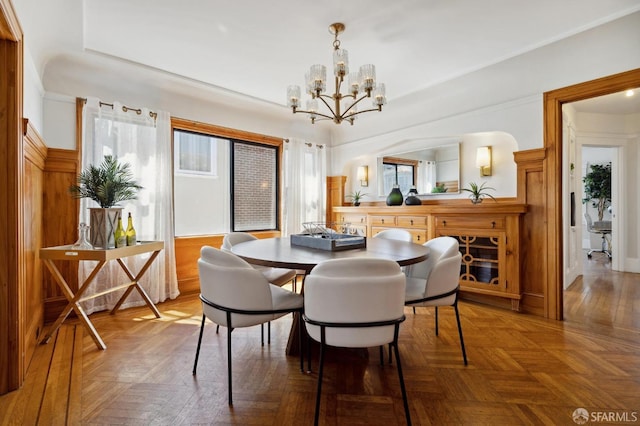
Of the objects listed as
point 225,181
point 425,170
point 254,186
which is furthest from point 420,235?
point 225,181

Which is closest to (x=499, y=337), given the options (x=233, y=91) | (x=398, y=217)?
(x=398, y=217)

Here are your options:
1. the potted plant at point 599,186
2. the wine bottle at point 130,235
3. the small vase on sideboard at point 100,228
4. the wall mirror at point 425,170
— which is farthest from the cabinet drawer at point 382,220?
the potted plant at point 599,186

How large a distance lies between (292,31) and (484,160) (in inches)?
105

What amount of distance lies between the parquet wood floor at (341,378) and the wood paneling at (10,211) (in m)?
0.21

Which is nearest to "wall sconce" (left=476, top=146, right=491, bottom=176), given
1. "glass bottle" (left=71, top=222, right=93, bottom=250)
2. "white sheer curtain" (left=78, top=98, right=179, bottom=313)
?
"white sheer curtain" (left=78, top=98, right=179, bottom=313)

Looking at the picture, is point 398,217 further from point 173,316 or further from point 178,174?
point 178,174

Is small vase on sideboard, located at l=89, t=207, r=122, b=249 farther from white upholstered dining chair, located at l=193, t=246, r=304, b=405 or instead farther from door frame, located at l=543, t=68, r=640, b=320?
door frame, located at l=543, t=68, r=640, b=320

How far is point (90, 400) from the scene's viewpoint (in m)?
1.79

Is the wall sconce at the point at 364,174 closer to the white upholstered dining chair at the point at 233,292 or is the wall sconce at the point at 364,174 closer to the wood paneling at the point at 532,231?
the wood paneling at the point at 532,231

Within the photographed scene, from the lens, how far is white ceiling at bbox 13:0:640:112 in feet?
7.39

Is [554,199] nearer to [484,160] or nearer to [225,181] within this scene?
[484,160]

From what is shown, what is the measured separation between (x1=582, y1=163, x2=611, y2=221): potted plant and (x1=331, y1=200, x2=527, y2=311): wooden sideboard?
5396 millimetres

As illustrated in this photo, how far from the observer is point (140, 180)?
3484 millimetres

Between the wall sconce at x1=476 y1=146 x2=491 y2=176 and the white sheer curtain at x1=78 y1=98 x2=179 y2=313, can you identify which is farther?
the wall sconce at x1=476 y1=146 x2=491 y2=176
